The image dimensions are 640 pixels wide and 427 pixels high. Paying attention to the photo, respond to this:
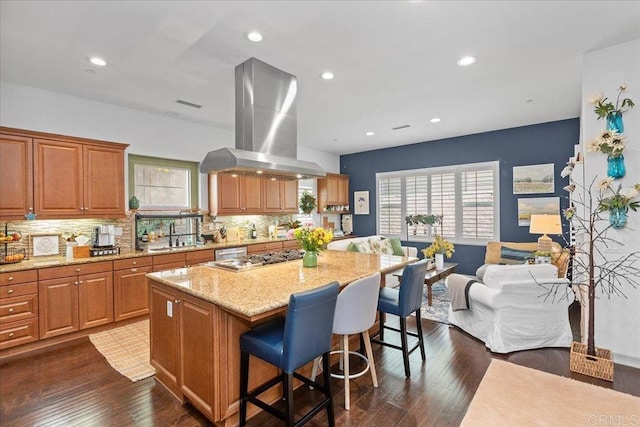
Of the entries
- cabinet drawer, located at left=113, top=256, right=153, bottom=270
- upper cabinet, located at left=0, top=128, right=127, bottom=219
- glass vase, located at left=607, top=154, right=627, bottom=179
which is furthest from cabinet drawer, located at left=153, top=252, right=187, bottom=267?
glass vase, located at left=607, top=154, right=627, bottom=179

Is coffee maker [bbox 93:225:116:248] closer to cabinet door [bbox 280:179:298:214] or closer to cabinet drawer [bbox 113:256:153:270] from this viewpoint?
cabinet drawer [bbox 113:256:153:270]

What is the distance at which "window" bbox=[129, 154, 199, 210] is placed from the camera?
15.3ft

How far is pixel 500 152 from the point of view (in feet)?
19.0

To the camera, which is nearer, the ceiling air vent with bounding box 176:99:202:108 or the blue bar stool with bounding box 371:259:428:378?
the blue bar stool with bounding box 371:259:428:378

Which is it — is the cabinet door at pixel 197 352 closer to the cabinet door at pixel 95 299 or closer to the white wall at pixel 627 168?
the cabinet door at pixel 95 299

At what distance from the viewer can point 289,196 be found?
6.51m

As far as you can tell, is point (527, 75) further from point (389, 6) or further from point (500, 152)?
point (500, 152)

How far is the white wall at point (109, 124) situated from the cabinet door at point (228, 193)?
31 cm

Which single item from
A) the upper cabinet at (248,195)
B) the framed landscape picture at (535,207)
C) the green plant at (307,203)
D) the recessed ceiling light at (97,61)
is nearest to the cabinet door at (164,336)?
the recessed ceiling light at (97,61)

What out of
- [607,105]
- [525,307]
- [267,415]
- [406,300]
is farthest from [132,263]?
[607,105]

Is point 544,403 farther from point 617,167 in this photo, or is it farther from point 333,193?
point 333,193

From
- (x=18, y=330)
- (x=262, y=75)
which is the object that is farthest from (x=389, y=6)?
(x=18, y=330)

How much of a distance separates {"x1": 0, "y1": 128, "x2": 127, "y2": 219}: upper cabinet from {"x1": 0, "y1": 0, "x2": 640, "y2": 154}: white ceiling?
68cm

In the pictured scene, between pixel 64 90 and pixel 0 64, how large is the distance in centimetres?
68
